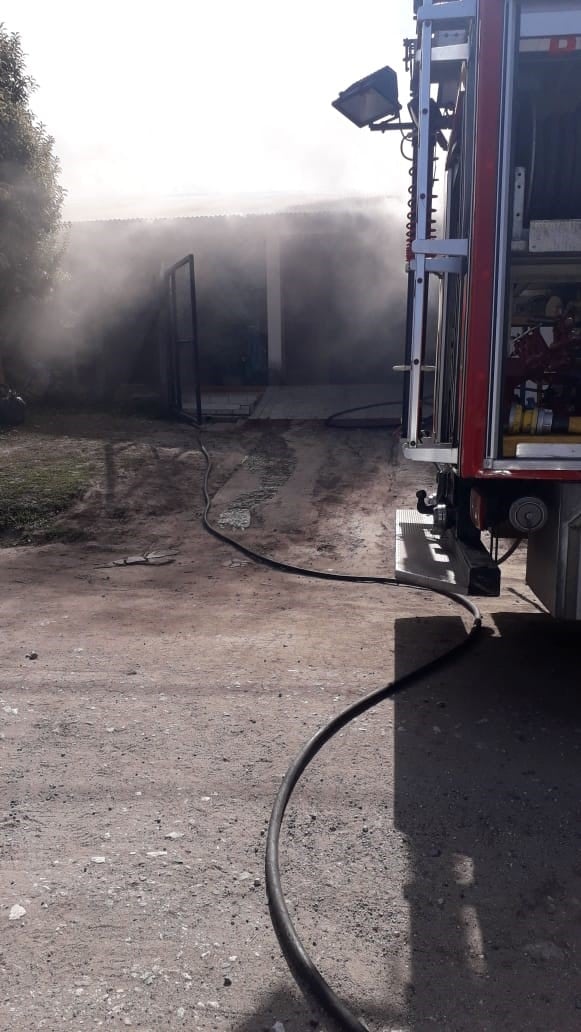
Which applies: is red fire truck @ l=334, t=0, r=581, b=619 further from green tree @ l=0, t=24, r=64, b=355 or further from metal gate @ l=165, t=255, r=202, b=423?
green tree @ l=0, t=24, r=64, b=355

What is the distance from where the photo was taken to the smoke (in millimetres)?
15195

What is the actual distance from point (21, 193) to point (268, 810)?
40.2 ft

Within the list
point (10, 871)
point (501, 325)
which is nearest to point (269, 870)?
point (10, 871)

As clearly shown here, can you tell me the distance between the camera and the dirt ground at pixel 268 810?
2223 millimetres

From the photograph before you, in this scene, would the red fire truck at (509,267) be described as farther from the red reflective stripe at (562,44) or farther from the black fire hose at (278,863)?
the black fire hose at (278,863)

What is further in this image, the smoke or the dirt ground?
the smoke

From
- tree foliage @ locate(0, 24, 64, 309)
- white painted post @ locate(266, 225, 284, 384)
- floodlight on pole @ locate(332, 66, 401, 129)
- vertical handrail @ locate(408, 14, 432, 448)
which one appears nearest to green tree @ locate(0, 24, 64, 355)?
tree foliage @ locate(0, 24, 64, 309)

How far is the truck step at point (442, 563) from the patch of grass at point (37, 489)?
170 inches

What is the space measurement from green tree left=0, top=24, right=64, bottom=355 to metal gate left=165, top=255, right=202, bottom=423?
2.16 meters

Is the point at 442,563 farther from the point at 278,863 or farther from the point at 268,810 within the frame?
the point at 278,863

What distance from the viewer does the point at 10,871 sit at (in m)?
2.70

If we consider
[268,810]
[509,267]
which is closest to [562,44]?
[509,267]

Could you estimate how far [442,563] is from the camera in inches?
171

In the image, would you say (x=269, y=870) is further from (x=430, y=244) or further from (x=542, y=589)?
(x=430, y=244)
